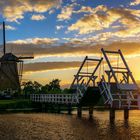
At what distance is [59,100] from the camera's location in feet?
223

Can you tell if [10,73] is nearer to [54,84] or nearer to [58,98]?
[58,98]

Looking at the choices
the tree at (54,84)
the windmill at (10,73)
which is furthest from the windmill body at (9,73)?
the tree at (54,84)

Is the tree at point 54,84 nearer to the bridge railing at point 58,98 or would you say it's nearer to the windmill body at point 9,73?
the windmill body at point 9,73

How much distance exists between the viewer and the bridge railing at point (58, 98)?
6334cm

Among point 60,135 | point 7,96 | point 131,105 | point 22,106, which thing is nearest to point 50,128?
point 60,135

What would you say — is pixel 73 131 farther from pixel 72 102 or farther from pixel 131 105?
pixel 72 102

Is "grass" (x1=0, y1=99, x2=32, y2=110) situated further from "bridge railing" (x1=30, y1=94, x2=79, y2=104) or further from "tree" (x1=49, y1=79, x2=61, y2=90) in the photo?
"tree" (x1=49, y1=79, x2=61, y2=90)

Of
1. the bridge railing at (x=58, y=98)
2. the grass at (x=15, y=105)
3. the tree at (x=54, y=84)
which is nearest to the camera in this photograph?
the bridge railing at (x=58, y=98)

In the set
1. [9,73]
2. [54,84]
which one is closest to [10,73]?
[9,73]

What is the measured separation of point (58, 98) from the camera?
67812mm

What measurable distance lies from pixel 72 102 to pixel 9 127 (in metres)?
21.7

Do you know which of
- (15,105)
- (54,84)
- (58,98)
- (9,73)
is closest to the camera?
(58,98)

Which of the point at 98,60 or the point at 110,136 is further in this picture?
the point at 98,60

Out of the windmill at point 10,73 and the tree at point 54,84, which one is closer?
the windmill at point 10,73
